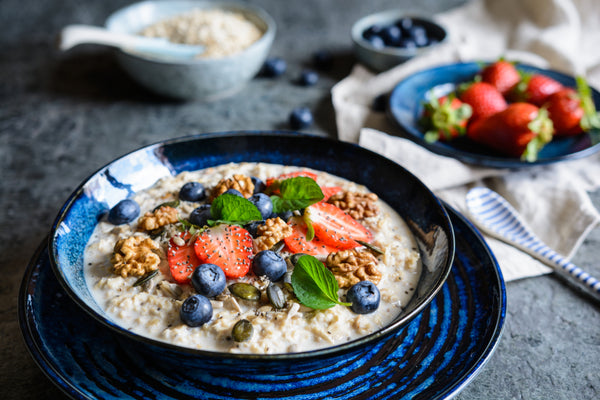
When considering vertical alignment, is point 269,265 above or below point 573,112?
above

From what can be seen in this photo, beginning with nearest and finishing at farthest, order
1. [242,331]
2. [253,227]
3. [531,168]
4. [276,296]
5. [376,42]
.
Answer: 1. [242,331]
2. [276,296]
3. [253,227]
4. [531,168]
5. [376,42]

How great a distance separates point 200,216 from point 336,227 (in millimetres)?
426

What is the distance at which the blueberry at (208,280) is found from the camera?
1426 mm

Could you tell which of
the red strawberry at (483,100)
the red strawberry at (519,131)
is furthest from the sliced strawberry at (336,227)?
the red strawberry at (483,100)

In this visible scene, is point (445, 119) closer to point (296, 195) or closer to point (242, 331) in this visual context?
point (296, 195)

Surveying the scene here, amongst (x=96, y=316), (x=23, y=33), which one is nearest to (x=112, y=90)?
(x=23, y=33)

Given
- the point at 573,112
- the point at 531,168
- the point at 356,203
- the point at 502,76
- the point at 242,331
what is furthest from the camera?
the point at 502,76

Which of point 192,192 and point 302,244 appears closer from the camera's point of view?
point 302,244

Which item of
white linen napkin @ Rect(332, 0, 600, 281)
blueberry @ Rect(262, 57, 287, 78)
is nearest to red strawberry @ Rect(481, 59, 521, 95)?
white linen napkin @ Rect(332, 0, 600, 281)

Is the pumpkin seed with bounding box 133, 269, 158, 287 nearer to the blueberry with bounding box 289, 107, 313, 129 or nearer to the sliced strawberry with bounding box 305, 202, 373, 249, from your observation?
the sliced strawberry with bounding box 305, 202, 373, 249

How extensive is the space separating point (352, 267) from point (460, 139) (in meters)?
1.43

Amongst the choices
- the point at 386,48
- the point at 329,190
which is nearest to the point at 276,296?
the point at 329,190

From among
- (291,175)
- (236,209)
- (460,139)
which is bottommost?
(460,139)

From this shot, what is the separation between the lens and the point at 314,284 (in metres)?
1.44
